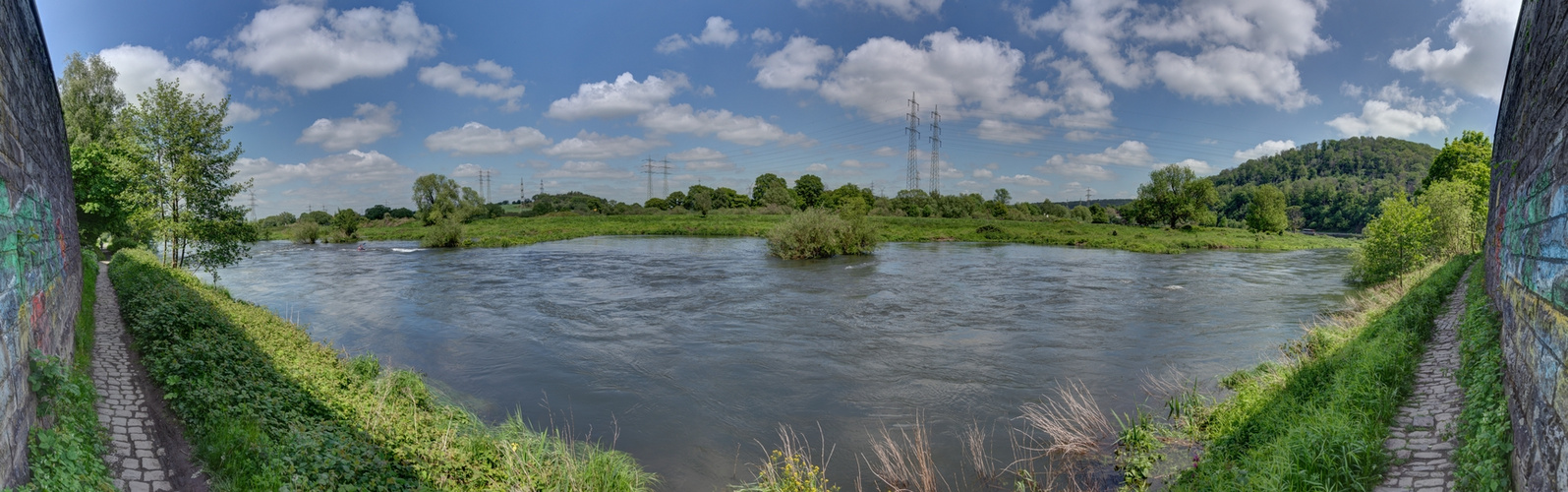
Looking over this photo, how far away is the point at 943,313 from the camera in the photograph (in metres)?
21.2

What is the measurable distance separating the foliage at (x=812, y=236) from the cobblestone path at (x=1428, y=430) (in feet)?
98.3

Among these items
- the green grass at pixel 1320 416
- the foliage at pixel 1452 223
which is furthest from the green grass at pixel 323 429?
the foliage at pixel 1452 223

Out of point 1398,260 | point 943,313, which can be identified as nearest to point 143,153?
point 943,313

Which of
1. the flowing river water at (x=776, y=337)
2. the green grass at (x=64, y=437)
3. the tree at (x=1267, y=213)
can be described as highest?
the tree at (x=1267, y=213)

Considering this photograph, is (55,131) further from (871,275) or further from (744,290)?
(871,275)

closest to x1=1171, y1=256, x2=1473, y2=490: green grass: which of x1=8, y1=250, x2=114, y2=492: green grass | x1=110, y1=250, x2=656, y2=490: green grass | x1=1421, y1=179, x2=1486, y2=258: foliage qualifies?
x1=110, y1=250, x2=656, y2=490: green grass

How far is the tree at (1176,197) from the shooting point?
74.9 m

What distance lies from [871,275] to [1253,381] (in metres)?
20.5

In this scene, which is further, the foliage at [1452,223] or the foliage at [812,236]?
the foliage at [812,236]

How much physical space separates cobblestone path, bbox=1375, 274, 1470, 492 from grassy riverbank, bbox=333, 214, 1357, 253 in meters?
42.3

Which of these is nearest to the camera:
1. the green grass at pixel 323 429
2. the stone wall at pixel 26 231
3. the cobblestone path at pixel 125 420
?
the stone wall at pixel 26 231

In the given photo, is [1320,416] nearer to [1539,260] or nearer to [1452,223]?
[1539,260]

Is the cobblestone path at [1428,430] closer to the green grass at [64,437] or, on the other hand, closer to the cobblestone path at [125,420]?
the green grass at [64,437]

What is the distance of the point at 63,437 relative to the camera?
17.6 ft
